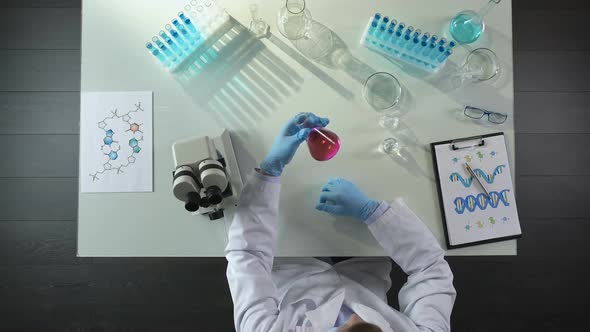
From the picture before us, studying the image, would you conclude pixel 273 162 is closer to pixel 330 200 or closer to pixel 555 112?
pixel 330 200

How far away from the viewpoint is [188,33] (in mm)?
1154

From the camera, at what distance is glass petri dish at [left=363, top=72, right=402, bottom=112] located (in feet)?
3.78

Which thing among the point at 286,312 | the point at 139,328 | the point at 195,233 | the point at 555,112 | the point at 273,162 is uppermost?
the point at 555,112

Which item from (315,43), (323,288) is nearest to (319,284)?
(323,288)

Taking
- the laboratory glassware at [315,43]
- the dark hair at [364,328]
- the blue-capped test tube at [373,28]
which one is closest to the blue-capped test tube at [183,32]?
the laboratory glassware at [315,43]

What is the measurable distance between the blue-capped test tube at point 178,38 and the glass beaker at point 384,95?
0.53 meters

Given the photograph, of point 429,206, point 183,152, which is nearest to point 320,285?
point 429,206

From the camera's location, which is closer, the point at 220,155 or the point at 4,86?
the point at 220,155

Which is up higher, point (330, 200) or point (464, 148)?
point (464, 148)

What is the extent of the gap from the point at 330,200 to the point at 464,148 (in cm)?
41

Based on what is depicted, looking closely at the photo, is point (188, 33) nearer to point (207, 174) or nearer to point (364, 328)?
point (207, 174)

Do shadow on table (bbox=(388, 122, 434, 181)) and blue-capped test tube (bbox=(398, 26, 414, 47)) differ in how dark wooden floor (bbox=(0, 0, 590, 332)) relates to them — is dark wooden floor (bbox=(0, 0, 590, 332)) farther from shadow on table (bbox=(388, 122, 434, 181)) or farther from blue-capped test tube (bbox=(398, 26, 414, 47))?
blue-capped test tube (bbox=(398, 26, 414, 47))

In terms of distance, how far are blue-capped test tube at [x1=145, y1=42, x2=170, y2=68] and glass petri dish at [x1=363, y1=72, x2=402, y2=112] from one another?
576 mm

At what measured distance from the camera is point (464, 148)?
3.79 feet
